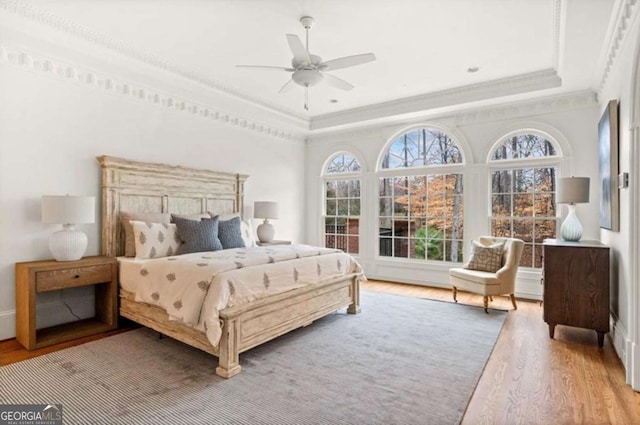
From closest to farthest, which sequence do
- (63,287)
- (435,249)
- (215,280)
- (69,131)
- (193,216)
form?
(215,280) < (63,287) < (69,131) < (193,216) < (435,249)

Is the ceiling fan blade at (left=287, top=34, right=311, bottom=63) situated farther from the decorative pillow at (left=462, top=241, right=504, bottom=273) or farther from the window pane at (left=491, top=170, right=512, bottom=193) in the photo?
the window pane at (left=491, top=170, right=512, bottom=193)

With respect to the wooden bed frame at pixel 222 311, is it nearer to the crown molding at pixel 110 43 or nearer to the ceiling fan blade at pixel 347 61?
the crown molding at pixel 110 43

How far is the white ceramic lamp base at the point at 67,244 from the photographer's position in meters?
3.18

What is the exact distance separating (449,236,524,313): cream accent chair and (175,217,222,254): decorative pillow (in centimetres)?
300

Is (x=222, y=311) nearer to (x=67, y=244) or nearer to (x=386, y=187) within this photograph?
(x=67, y=244)

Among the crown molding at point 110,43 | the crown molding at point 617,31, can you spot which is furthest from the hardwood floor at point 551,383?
the crown molding at point 110,43

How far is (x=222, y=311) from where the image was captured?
2.52m

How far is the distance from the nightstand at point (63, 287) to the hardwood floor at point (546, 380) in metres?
0.10

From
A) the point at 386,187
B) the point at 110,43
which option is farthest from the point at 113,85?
the point at 386,187

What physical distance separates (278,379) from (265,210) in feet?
10.3

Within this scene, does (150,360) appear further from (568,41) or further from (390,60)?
(568,41)

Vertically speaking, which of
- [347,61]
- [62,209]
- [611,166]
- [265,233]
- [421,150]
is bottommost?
[265,233]

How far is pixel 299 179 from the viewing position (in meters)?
6.70

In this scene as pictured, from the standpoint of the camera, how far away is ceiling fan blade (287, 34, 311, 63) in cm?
268
